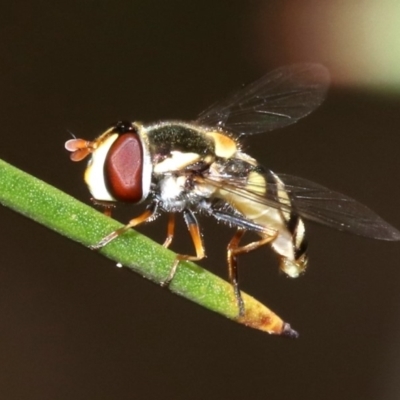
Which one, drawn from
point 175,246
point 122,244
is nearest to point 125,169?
point 122,244

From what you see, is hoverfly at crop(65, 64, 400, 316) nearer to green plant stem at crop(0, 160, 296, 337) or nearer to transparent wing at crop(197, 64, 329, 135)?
transparent wing at crop(197, 64, 329, 135)

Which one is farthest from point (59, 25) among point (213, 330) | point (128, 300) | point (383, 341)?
point (383, 341)

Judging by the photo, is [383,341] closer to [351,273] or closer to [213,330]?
[351,273]

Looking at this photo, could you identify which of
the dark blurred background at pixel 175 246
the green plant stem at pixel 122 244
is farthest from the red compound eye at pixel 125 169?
the dark blurred background at pixel 175 246

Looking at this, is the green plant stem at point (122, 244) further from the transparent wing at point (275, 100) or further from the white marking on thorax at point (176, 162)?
the transparent wing at point (275, 100)

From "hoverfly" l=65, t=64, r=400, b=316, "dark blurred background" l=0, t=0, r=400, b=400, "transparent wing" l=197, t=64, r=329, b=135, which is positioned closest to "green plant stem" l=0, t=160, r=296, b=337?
"hoverfly" l=65, t=64, r=400, b=316

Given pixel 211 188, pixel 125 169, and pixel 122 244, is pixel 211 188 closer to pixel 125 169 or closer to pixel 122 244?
pixel 125 169
